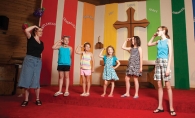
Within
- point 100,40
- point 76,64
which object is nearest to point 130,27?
point 100,40

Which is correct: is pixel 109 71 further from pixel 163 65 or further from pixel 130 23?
pixel 130 23

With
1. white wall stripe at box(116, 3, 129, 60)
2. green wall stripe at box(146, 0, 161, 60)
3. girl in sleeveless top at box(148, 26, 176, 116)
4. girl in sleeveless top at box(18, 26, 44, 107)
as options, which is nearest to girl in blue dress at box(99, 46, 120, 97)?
girl in sleeveless top at box(148, 26, 176, 116)

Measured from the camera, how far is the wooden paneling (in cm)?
463

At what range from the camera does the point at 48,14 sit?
4.84m

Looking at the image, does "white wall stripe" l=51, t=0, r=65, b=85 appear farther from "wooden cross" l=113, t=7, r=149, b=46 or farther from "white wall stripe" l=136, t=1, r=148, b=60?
"white wall stripe" l=136, t=1, r=148, b=60

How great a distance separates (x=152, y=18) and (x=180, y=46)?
1.27 metres

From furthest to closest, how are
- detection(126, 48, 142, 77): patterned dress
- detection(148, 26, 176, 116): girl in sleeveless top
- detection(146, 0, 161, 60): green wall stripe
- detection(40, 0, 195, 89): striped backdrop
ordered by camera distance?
detection(146, 0, 161, 60): green wall stripe
detection(40, 0, 195, 89): striped backdrop
detection(126, 48, 142, 77): patterned dress
detection(148, 26, 176, 116): girl in sleeveless top

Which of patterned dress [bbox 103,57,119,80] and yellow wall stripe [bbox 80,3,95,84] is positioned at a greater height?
yellow wall stripe [bbox 80,3,95,84]

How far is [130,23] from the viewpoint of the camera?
5070 millimetres

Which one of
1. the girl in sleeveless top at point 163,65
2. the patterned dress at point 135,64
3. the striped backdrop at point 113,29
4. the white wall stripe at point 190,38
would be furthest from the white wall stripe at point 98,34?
the girl in sleeveless top at point 163,65

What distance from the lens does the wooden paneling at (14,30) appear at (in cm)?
463

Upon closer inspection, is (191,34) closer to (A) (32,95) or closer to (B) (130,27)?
(B) (130,27)

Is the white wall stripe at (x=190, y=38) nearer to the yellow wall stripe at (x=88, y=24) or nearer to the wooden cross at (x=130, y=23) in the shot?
the wooden cross at (x=130, y=23)

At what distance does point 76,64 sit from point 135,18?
2.57 metres
